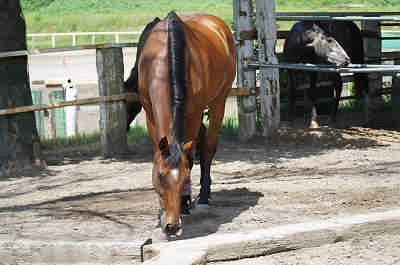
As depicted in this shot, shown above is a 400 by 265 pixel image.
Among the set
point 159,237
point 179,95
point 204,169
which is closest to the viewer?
point 159,237

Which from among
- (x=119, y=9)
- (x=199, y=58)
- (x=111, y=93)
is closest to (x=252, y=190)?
(x=199, y=58)

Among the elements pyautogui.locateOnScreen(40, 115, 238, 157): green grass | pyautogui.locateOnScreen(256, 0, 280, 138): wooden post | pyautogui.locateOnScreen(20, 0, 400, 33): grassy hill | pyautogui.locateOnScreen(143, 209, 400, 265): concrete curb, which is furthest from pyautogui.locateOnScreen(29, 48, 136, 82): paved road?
pyautogui.locateOnScreen(143, 209, 400, 265): concrete curb

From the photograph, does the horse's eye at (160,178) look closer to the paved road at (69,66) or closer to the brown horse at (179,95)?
the brown horse at (179,95)

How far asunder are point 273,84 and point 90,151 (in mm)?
2547

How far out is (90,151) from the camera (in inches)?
428

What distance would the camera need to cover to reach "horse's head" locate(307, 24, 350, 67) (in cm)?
1152

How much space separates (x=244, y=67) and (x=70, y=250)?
6.10 meters

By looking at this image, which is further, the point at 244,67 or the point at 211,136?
the point at 244,67

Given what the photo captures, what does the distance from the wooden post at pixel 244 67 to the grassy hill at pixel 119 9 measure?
23.9m

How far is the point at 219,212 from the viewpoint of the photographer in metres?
7.01

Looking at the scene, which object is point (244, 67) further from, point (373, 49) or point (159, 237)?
point (159, 237)

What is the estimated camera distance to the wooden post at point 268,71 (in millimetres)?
10977

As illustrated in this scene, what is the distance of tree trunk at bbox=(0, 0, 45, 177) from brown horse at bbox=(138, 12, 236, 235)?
2886 millimetres

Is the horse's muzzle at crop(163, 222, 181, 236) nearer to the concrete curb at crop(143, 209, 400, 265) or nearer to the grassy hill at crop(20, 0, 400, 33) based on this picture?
the concrete curb at crop(143, 209, 400, 265)
